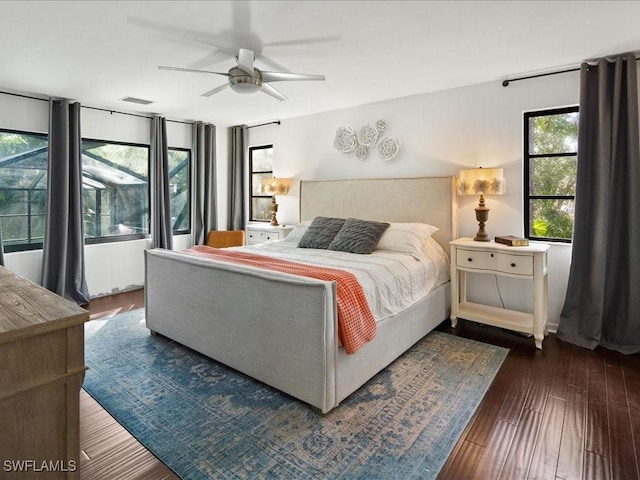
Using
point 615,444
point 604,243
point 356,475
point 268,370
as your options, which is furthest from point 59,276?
point 604,243

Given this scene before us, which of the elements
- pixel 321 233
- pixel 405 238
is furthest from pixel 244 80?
pixel 405 238

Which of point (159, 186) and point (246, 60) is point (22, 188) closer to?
point (159, 186)

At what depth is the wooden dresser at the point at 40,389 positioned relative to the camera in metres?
1.02

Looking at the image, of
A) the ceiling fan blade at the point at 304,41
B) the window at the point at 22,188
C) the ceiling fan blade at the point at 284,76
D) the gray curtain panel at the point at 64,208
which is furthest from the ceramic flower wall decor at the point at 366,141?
the window at the point at 22,188

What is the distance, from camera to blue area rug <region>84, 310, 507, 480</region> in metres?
1.83

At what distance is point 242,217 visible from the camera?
248 inches

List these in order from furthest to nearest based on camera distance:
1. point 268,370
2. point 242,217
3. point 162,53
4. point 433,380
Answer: point 242,217
point 162,53
point 433,380
point 268,370

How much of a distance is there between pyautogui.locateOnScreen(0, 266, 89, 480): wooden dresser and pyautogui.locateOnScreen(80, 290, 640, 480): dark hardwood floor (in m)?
0.81

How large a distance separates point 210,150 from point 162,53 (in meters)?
2.92

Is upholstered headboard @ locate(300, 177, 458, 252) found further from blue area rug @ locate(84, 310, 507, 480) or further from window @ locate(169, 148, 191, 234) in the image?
window @ locate(169, 148, 191, 234)

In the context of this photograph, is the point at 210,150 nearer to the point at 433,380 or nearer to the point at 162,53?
the point at 162,53

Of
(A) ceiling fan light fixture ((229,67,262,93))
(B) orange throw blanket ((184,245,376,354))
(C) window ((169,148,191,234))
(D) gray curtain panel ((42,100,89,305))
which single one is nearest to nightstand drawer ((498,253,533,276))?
(B) orange throw blanket ((184,245,376,354))

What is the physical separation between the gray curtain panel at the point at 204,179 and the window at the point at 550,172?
4374 mm

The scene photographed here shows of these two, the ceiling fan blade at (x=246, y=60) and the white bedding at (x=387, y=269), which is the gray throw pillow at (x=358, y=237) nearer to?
the white bedding at (x=387, y=269)
